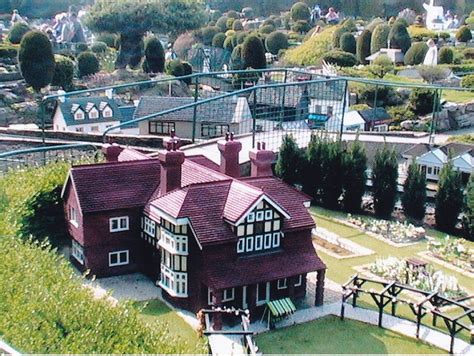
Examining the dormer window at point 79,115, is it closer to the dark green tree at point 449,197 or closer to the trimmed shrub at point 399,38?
the dark green tree at point 449,197

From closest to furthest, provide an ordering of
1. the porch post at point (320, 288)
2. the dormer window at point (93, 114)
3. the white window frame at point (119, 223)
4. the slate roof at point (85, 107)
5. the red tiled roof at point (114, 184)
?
the porch post at point (320, 288), the red tiled roof at point (114, 184), the white window frame at point (119, 223), the slate roof at point (85, 107), the dormer window at point (93, 114)

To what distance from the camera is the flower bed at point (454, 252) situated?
2047cm

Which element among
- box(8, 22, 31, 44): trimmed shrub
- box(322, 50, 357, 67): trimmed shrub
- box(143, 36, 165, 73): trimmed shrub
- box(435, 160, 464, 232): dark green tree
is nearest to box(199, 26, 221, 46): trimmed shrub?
box(8, 22, 31, 44): trimmed shrub

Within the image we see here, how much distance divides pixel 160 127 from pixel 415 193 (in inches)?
540

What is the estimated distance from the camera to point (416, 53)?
184ft

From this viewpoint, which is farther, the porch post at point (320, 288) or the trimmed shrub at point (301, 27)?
the trimmed shrub at point (301, 27)

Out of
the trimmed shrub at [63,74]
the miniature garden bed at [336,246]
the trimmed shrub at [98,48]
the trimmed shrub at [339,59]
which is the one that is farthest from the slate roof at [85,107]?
the trimmed shrub at [98,48]

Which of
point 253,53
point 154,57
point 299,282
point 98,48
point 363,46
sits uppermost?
point 363,46

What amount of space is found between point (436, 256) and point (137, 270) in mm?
9012

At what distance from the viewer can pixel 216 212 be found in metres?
16.6

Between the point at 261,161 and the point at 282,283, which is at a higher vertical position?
the point at 261,161

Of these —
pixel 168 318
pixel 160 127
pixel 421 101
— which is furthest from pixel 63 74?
pixel 168 318

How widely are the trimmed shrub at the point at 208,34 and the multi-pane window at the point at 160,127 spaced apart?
48314 millimetres

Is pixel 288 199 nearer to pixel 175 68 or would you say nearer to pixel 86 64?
pixel 175 68
